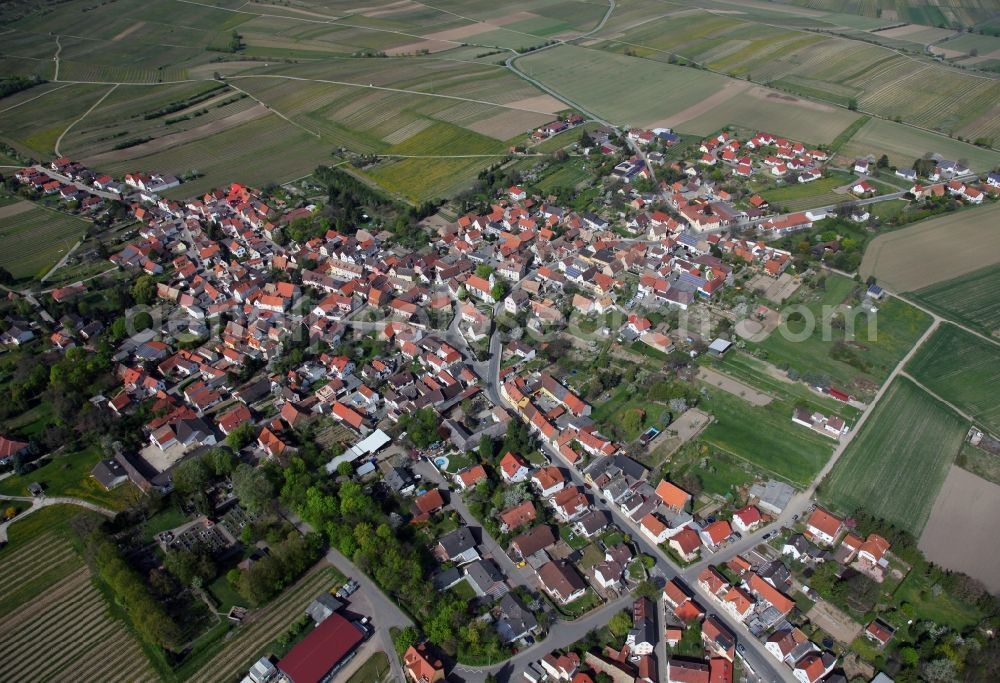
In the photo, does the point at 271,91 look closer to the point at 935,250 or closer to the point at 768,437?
the point at 935,250

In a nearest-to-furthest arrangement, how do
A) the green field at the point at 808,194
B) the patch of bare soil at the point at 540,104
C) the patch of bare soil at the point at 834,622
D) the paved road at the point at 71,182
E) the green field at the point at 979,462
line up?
the patch of bare soil at the point at 834,622
the green field at the point at 979,462
the green field at the point at 808,194
the paved road at the point at 71,182
the patch of bare soil at the point at 540,104

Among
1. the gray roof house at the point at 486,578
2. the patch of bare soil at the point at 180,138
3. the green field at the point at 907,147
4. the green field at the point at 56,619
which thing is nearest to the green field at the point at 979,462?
the gray roof house at the point at 486,578

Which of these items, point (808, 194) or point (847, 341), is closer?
point (847, 341)

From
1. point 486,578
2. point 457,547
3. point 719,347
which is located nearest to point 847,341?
point 719,347

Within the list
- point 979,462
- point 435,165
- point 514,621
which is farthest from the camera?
point 435,165

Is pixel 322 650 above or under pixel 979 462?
under

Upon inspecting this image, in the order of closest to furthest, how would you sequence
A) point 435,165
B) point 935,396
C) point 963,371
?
point 935,396
point 963,371
point 435,165

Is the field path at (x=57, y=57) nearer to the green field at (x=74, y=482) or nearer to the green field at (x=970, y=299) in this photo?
the green field at (x=74, y=482)
